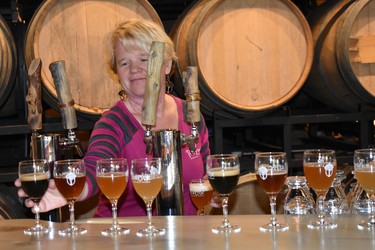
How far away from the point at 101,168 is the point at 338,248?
66 centimetres

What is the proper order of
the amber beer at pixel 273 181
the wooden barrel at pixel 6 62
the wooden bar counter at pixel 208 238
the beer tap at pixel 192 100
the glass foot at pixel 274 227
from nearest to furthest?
the wooden bar counter at pixel 208 238, the glass foot at pixel 274 227, the amber beer at pixel 273 181, the beer tap at pixel 192 100, the wooden barrel at pixel 6 62

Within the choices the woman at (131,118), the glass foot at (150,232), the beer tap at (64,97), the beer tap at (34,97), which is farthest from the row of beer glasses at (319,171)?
the beer tap at (34,97)

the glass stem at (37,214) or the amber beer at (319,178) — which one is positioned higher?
the amber beer at (319,178)

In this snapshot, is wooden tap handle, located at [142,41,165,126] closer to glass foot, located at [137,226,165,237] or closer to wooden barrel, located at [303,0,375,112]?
glass foot, located at [137,226,165,237]

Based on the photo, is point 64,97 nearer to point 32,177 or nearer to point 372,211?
point 32,177

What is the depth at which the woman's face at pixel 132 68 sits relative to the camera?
2525 mm

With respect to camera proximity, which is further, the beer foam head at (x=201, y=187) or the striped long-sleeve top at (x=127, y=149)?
the striped long-sleeve top at (x=127, y=149)

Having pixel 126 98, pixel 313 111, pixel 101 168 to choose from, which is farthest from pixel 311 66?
pixel 101 168

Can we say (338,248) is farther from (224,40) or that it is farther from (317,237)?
(224,40)

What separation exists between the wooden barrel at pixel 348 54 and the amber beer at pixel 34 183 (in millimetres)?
2232

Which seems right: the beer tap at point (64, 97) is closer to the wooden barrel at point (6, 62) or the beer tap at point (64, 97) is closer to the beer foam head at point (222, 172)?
the beer foam head at point (222, 172)

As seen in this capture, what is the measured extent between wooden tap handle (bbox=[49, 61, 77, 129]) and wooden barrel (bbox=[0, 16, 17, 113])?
1.15 metres

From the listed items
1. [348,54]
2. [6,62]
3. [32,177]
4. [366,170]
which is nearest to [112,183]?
[32,177]

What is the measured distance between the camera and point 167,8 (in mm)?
3928
